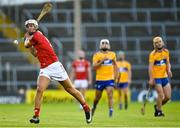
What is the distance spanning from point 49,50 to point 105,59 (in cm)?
562

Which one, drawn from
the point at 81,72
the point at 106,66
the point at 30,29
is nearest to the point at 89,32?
the point at 81,72

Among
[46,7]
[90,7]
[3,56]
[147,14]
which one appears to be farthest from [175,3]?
[46,7]

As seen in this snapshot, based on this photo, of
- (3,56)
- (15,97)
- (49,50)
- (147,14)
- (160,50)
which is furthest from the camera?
(147,14)

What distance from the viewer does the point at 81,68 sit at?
102 ft

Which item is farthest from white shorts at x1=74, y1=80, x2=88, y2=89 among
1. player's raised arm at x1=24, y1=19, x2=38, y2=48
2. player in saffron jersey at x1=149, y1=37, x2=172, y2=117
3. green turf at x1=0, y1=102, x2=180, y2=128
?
player's raised arm at x1=24, y1=19, x2=38, y2=48

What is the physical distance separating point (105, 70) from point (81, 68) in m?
7.98

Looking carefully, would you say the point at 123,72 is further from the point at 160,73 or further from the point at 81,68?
the point at 160,73

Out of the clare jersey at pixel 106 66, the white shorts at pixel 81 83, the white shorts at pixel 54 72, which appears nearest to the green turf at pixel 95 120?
the white shorts at pixel 54 72

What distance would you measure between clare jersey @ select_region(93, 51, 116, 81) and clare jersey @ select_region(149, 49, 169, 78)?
1356 millimetres

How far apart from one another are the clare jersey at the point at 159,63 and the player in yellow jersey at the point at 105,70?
1.30 metres

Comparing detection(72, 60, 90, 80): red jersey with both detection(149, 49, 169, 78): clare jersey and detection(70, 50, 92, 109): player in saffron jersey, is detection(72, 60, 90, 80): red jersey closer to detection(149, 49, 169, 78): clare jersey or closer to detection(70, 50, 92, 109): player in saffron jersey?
detection(70, 50, 92, 109): player in saffron jersey

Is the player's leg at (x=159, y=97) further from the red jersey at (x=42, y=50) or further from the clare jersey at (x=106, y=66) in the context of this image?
the red jersey at (x=42, y=50)

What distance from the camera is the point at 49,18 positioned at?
43.6 meters

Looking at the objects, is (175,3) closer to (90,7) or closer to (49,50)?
(90,7)
